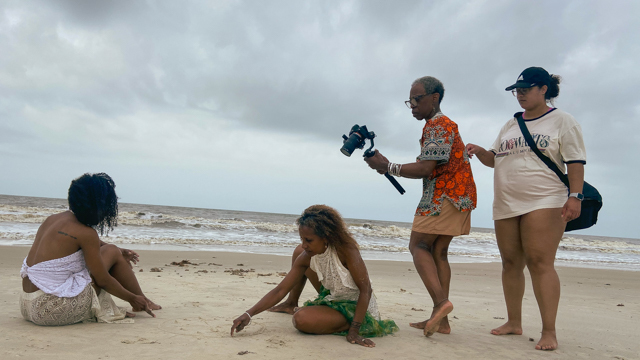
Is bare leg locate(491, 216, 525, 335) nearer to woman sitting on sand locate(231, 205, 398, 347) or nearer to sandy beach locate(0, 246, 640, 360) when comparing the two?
sandy beach locate(0, 246, 640, 360)

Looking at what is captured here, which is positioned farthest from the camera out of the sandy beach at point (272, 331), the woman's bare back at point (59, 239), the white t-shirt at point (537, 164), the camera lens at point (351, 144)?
the camera lens at point (351, 144)

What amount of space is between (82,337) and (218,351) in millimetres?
919

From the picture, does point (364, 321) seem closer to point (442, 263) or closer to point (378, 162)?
point (442, 263)

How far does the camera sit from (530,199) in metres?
2.94

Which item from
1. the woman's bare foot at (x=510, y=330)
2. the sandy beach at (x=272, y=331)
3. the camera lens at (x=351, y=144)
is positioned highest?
the camera lens at (x=351, y=144)

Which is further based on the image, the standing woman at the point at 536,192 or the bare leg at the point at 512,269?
the bare leg at the point at 512,269

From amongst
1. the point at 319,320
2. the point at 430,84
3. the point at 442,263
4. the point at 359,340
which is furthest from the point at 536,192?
the point at 319,320

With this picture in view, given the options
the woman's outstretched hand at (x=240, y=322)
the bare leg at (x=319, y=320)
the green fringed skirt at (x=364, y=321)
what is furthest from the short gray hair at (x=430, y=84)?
the woman's outstretched hand at (x=240, y=322)

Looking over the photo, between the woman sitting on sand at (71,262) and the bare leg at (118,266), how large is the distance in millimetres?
183

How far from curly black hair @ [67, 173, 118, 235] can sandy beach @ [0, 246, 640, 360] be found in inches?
29.3

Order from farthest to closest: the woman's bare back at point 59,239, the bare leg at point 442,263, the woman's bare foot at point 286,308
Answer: the woman's bare foot at point 286,308 < the bare leg at point 442,263 < the woman's bare back at point 59,239

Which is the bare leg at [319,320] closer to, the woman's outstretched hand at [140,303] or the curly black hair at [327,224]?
the curly black hair at [327,224]

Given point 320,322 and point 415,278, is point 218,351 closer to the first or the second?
point 320,322

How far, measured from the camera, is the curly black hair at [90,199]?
9.07 ft
